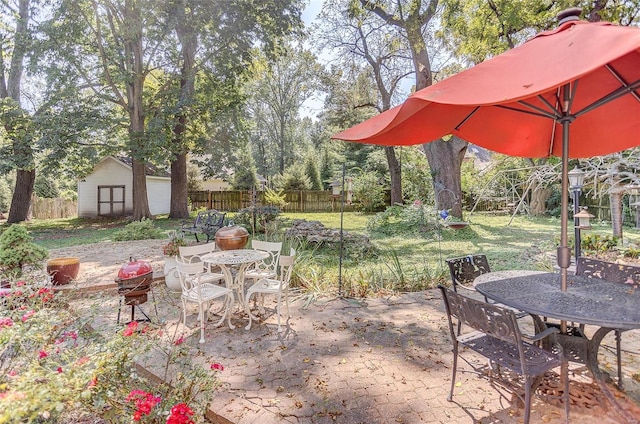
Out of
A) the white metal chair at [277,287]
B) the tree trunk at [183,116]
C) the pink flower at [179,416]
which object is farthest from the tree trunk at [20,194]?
the pink flower at [179,416]

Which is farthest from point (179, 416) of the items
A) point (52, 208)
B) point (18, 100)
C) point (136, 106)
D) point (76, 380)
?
point (52, 208)

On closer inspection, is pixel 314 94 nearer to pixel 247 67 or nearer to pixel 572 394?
pixel 247 67

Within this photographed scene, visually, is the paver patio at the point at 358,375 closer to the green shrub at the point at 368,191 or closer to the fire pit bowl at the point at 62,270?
the fire pit bowl at the point at 62,270

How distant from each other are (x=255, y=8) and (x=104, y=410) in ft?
44.9

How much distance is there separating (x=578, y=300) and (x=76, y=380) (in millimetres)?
2760

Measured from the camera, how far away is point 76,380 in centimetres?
136

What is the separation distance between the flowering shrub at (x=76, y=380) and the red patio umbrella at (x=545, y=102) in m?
1.77

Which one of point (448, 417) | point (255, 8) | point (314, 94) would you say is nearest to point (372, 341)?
point (448, 417)

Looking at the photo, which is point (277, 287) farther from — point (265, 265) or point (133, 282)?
point (133, 282)

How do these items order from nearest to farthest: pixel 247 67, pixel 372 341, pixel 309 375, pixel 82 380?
1. pixel 82 380
2. pixel 309 375
3. pixel 372 341
4. pixel 247 67

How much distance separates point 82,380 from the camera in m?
1.38

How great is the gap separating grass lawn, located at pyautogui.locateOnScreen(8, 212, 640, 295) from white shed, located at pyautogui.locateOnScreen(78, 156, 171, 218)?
9.32ft

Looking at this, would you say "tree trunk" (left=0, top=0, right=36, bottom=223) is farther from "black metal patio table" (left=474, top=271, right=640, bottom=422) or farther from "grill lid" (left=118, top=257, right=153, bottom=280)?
"black metal patio table" (left=474, top=271, right=640, bottom=422)

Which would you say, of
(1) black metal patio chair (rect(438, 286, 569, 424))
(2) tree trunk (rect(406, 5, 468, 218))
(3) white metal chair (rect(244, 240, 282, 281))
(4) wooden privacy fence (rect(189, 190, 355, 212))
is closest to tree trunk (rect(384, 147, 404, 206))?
(2) tree trunk (rect(406, 5, 468, 218))
